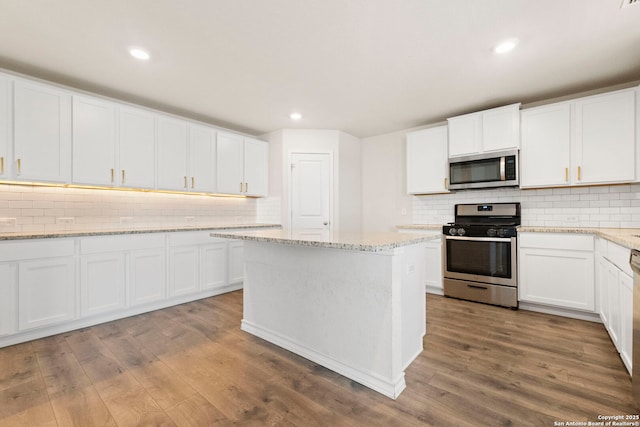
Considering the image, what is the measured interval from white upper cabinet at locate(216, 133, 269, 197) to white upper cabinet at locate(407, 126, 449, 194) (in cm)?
230

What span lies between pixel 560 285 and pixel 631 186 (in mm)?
1294

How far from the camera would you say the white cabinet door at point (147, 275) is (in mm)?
3027

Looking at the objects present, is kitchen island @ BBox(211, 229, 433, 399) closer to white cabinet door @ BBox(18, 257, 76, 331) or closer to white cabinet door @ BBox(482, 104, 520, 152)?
white cabinet door @ BBox(18, 257, 76, 331)

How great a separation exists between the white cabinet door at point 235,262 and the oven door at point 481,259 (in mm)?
2776

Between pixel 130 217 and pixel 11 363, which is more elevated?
pixel 130 217

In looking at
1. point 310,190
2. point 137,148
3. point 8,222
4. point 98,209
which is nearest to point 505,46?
point 310,190

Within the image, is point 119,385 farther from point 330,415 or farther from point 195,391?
point 330,415

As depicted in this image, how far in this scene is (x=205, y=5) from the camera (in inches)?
73.8

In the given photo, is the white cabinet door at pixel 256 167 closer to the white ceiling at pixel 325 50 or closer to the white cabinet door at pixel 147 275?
the white ceiling at pixel 325 50

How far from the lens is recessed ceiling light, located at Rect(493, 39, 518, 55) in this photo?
2231 mm

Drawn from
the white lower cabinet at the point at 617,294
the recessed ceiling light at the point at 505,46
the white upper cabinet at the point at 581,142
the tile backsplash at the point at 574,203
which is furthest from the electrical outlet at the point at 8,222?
the white upper cabinet at the point at 581,142

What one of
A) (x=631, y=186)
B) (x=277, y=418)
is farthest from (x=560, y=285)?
(x=277, y=418)

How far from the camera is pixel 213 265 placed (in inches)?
149

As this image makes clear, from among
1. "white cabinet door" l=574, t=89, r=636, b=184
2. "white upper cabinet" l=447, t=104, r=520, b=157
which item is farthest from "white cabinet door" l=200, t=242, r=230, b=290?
"white cabinet door" l=574, t=89, r=636, b=184
